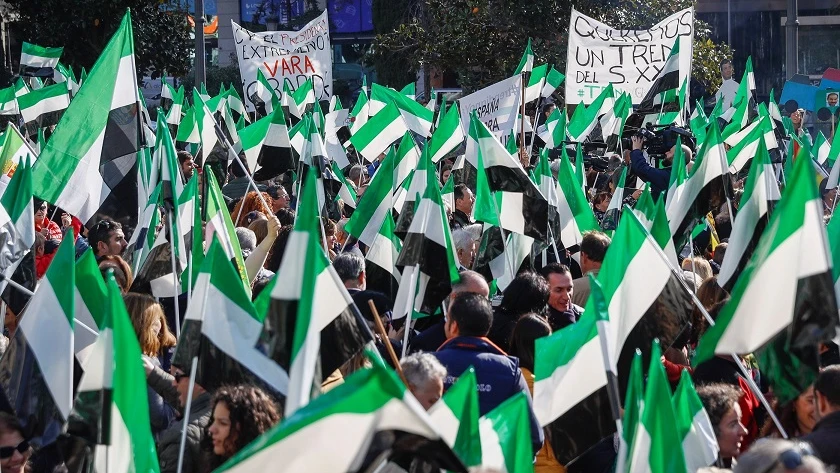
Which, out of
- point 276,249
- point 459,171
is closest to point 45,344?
point 276,249

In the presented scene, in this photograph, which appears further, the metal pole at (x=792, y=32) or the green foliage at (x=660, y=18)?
the metal pole at (x=792, y=32)

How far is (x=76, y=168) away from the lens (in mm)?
7074

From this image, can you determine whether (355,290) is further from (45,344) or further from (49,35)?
(49,35)

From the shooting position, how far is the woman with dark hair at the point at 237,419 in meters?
4.25

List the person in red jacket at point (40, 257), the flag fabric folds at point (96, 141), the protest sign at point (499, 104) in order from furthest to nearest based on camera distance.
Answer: the protest sign at point (499, 104) → the person in red jacket at point (40, 257) → the flag fabric folds at point (96, 141)

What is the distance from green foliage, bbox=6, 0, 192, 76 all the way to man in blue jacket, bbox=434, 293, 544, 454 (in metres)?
17.3

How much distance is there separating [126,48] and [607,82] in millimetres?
8671

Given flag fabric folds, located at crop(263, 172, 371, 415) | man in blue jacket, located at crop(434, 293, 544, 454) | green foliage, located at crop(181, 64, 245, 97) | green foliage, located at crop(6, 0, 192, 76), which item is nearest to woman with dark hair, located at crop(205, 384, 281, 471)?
flag fabric folds, located at crop(263, 172, 371, 415)

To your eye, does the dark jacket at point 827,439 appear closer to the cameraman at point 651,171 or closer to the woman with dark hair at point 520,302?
the woman with dark hair at point 520,302

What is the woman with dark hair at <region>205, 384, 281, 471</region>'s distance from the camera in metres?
4.25

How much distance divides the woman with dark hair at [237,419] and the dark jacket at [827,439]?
5.32ft

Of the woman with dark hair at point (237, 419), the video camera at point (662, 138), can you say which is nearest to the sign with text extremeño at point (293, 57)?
the video camera at point (662, 138)

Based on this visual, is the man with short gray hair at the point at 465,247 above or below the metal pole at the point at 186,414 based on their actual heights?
above

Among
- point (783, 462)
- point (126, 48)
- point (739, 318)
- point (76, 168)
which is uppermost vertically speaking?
point (126, 48)
